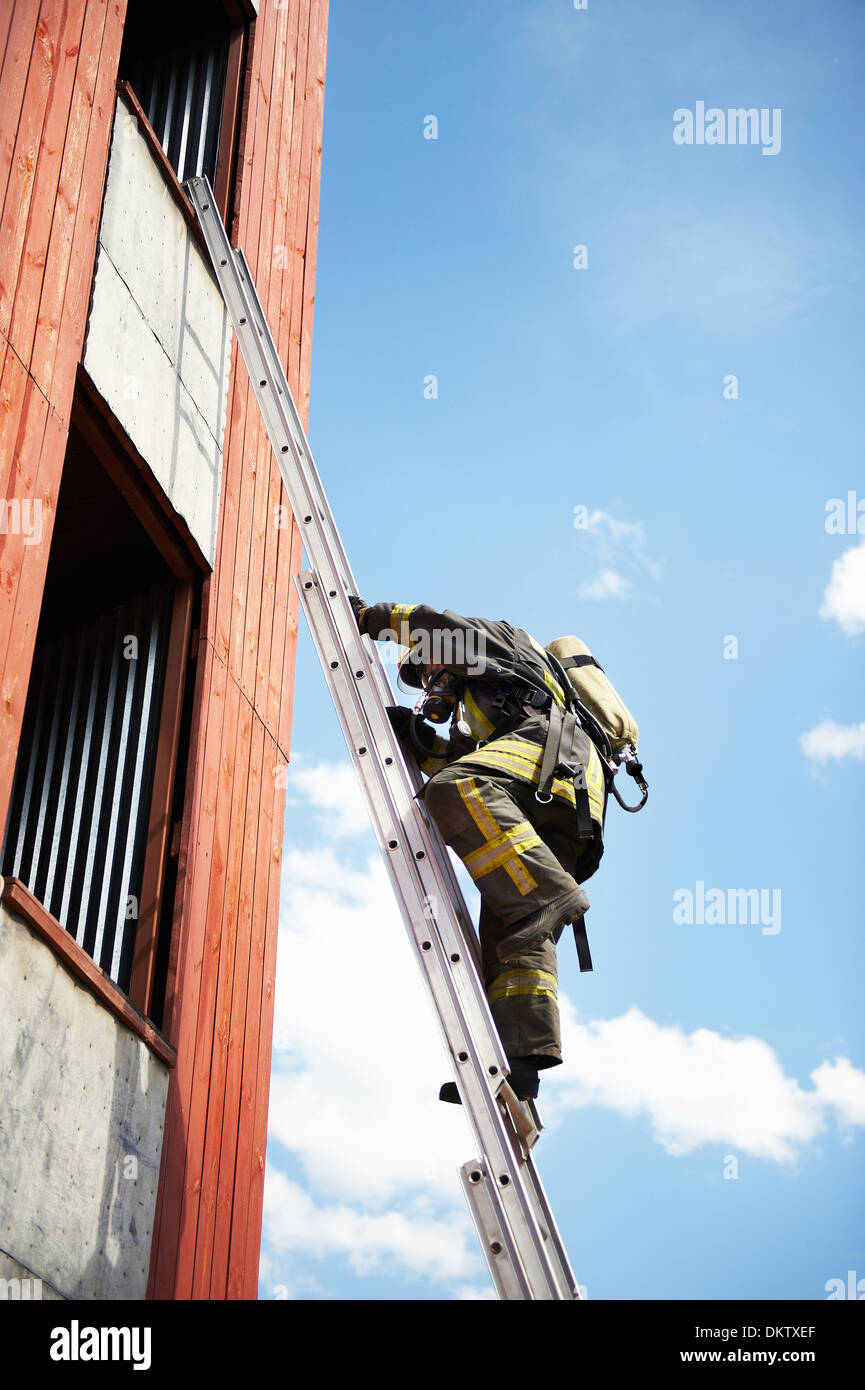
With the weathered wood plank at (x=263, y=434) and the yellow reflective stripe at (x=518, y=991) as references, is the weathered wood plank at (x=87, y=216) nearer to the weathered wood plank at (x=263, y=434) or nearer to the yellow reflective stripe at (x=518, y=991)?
the weathered wood plank at (x=263, y=434)

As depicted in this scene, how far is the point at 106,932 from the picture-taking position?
17.6 ft

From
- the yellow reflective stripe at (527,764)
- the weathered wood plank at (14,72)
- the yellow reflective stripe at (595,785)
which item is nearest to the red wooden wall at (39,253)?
the weathered wood plank at (14,72)

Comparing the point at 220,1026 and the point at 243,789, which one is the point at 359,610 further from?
the point at 220,1026

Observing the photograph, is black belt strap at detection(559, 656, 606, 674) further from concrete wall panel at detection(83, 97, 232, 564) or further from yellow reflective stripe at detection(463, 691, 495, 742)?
concrete wall panel at detection(83, 97, 232, 564)

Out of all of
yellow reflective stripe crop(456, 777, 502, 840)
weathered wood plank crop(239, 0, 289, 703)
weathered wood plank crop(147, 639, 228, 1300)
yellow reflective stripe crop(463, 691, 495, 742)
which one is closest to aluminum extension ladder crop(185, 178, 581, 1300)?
yellow reflective stripe crop(456, 777, 502, 840)

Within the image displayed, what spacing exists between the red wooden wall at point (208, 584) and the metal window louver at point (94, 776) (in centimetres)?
22

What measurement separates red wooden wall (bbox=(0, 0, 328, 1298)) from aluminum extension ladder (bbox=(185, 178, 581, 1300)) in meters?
0.85

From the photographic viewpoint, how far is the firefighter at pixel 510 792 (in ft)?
14.4

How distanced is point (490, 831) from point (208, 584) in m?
2.29

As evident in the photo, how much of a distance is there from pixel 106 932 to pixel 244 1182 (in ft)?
4.30

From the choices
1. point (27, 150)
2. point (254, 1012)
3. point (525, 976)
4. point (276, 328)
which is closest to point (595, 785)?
point (525, 976)

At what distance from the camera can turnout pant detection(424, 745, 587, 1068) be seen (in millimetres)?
4301
